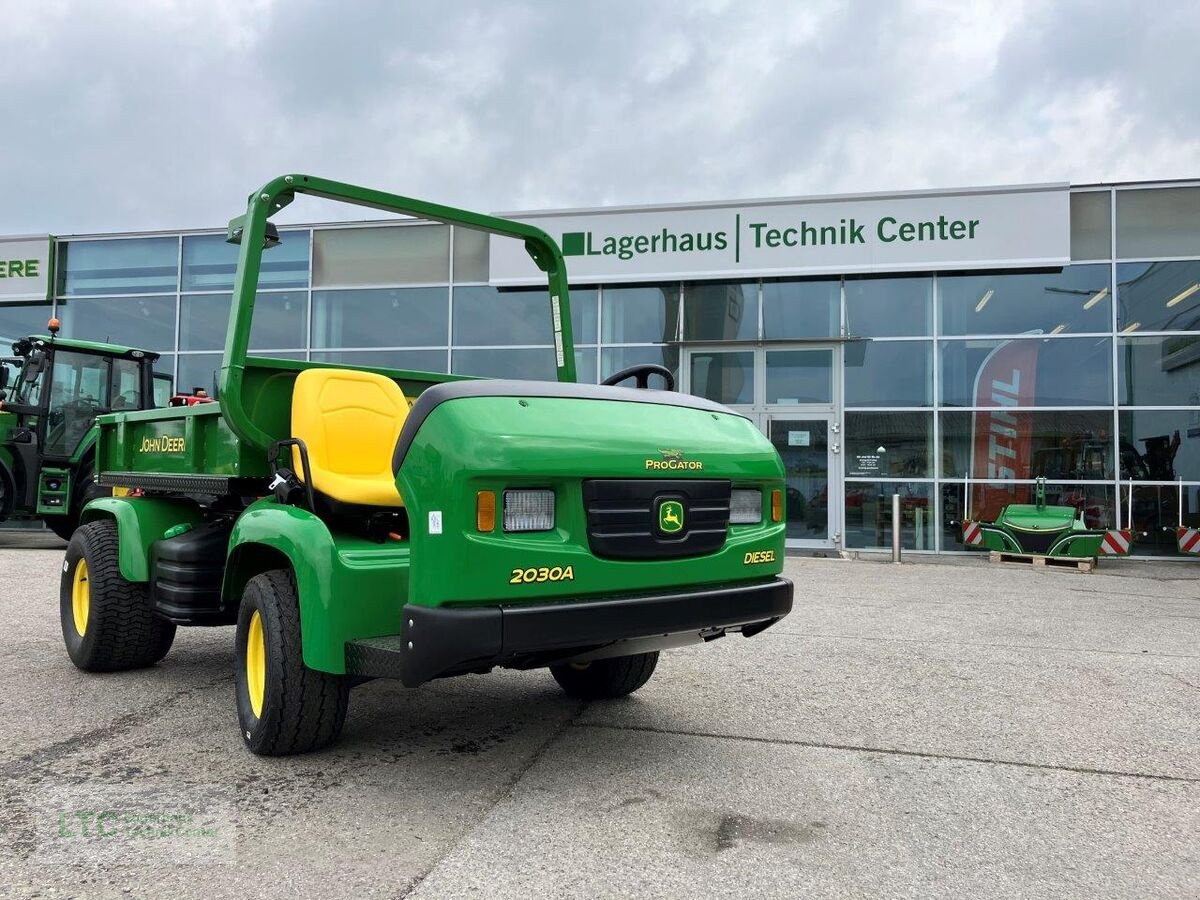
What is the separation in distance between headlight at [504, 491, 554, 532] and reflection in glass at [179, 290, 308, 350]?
1251cm

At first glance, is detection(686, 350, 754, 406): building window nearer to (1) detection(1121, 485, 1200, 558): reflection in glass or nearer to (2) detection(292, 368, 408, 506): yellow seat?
(1) detection(1121, 485, 1200, 558): reflection in glass

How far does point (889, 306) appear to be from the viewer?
1345 cm

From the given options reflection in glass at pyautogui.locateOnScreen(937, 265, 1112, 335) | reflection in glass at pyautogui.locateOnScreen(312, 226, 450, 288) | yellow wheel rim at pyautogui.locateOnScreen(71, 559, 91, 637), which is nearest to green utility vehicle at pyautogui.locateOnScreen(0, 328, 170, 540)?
reflection in glass at pyautogui.locateOnScreen(312, 226, 450, 288)

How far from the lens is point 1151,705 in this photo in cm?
448

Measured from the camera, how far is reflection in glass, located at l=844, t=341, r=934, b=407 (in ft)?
43.6

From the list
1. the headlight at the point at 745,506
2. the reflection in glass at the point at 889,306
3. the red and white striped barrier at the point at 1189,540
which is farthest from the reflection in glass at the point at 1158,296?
the headlight at the point at 745,506

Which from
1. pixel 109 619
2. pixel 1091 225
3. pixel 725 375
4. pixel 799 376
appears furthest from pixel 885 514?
pixel 109 619

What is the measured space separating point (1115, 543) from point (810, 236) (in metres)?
6.04

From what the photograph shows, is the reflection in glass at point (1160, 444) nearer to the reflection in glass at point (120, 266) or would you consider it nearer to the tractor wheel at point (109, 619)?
the tractor wheel at point (109, 619)

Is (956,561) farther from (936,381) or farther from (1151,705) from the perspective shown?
(1151,705)

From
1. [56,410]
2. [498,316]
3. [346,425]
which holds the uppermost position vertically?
[498,316]

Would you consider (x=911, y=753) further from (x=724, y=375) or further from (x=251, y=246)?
(x=724, y=375)

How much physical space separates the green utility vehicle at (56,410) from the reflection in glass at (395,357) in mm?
3432

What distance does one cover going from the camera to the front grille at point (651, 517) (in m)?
2.94
